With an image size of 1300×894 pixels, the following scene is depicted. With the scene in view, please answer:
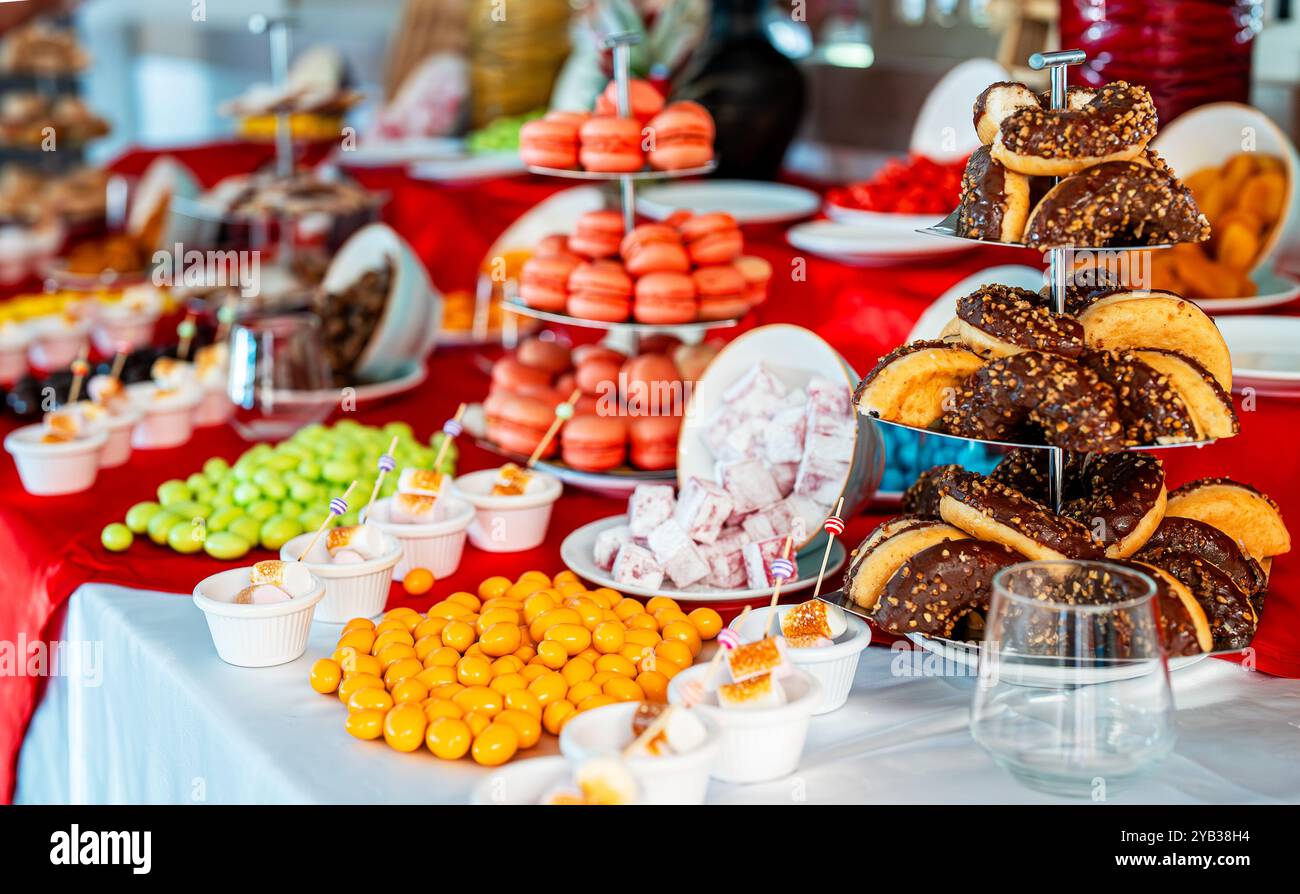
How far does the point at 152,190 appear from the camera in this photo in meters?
4.20

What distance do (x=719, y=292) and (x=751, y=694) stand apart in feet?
3.15

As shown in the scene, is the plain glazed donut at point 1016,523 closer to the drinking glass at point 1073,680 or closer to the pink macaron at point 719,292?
the drinking glass at point 1073,680

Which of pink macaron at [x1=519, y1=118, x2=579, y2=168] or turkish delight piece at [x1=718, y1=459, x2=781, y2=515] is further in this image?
pink macaron at [x1=519, y1=118, x2=579, y2=168]

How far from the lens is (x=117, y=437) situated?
7.73 feet

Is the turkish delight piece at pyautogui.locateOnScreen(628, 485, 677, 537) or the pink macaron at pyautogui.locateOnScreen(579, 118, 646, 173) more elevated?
the pink macaron at pyautogui.locateOnScreen(579, 118, 646, 173)

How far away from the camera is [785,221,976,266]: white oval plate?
2.31 meters

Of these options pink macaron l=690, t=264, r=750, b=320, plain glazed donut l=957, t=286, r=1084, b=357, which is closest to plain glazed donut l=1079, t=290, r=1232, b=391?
plain glazed donut l=957, t=286, r=1084, b=357

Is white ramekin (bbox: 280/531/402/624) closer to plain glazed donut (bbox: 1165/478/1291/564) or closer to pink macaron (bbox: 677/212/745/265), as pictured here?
pink macaron (bbox: 677/212/745/265)

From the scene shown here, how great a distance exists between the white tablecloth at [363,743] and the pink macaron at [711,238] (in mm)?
774

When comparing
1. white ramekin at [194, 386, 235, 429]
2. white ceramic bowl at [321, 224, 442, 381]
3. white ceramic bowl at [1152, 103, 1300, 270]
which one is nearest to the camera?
white ceramic bowl at [1152, 103, 1300, 270]

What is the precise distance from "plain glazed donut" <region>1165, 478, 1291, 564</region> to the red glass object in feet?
3.44

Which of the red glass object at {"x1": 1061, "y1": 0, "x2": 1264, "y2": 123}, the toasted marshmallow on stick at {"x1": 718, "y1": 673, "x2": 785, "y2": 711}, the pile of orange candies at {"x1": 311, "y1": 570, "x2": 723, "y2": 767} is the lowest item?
the pile of orange candies at {"x1": 311, "y1": 570, "x2": 723, "y2": 767}
